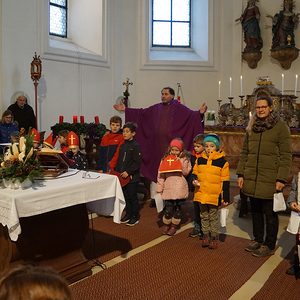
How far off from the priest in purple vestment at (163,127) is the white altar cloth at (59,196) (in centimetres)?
241

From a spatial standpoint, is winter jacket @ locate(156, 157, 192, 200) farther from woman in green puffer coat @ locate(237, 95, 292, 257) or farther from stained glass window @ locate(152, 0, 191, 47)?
stained glass window @ locate(152, 0, 191, 47)

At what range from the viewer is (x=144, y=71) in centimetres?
1218

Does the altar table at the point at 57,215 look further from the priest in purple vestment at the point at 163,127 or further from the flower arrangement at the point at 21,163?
the priest in purple vestment at the point at 163,127

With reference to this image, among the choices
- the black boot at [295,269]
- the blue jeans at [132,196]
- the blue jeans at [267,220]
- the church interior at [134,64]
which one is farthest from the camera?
the church interior at [134,64]

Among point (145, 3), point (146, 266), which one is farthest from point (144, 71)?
point (146, 266)

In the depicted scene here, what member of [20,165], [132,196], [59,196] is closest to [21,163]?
[20,165]

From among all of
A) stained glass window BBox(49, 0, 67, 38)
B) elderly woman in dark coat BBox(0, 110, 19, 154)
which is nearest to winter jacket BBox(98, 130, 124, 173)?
elderly woman in dark coat BBox(0, 110, 19, 154)

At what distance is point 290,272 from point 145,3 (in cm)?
1025

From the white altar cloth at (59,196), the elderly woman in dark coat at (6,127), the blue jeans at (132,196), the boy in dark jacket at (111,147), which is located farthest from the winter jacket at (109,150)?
the elderly woman in dark coat at (6,127)

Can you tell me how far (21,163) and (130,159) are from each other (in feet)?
7.23

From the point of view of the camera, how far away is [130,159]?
5191mm

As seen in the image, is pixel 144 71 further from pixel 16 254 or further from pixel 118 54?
pixel 16 254

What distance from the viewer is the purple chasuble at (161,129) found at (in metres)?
6.06

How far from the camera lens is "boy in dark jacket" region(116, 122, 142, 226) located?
513 cm
